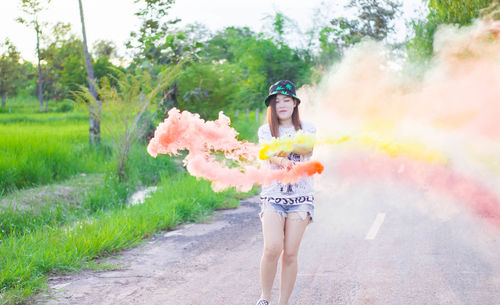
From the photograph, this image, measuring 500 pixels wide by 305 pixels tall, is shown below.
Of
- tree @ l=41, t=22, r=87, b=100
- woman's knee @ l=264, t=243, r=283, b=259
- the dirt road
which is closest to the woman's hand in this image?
woman's knee @ l=264, t=243, r=283, b=259

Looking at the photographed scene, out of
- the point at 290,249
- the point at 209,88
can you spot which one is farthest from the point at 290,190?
the point at 209,88

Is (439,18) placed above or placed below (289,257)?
above

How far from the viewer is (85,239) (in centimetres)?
647

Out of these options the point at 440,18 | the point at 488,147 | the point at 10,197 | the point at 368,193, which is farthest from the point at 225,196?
the point at 440,18

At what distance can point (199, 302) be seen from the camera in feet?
15.9

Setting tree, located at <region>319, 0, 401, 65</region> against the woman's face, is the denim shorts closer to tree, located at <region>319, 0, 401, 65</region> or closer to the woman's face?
the woman's face

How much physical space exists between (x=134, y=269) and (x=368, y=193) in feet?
24.0

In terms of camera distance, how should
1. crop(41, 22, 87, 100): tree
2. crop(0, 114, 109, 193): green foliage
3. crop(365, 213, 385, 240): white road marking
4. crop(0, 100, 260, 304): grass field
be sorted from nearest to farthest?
1. crop(0, 100, 260, 304): grass field
2. crop(365, 213, 385, 240): white road marking
3. crop(0, 114, 109, 193): green foliage
4. crop(41, 22, 87, 100): tree

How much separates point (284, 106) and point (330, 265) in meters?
2.51

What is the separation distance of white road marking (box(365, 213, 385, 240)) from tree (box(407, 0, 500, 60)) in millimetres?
5472

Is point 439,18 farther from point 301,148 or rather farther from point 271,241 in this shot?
point 271,241

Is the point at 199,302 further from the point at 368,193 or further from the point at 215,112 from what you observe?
the point at 215,112

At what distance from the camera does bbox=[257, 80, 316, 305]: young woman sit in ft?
14.0

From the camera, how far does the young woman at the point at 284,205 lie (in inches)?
168
